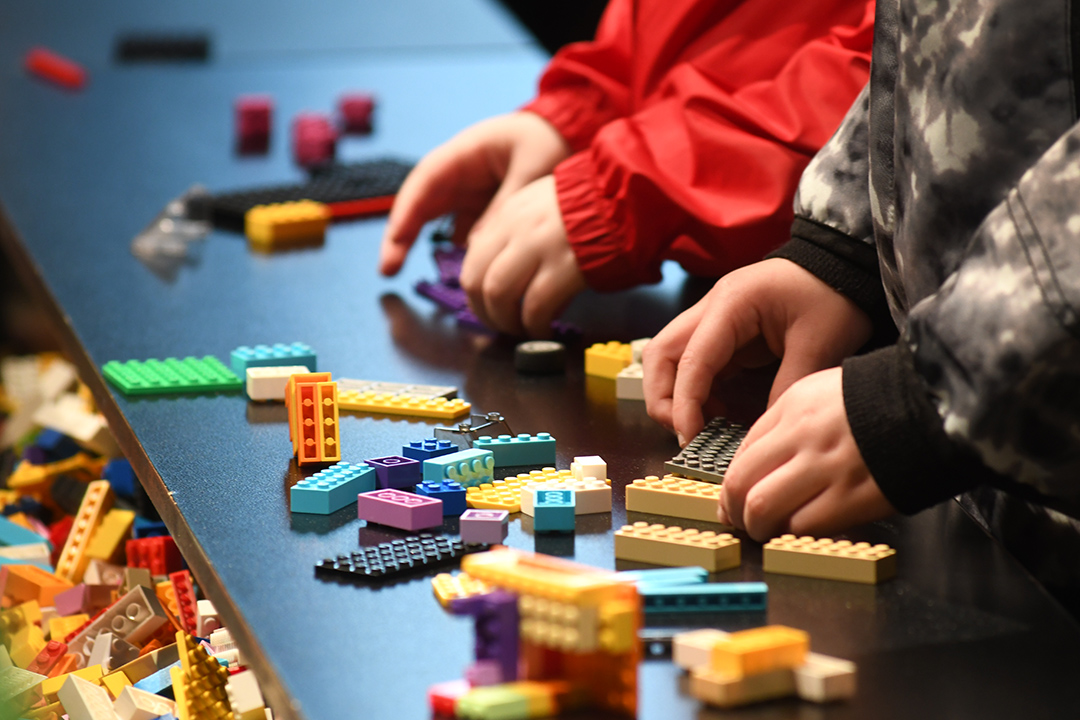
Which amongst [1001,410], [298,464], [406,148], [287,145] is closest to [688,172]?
[298,464]

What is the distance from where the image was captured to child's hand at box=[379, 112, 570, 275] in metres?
1.30

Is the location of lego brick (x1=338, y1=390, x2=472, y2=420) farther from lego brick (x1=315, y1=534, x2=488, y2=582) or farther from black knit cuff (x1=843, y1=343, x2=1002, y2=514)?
black knit cuff (x1=843, y1=343, x2=1002, y2=514)

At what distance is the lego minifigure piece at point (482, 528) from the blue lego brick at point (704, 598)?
11 centimetres

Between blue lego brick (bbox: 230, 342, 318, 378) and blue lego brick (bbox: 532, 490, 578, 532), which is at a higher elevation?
blue lego brick (bbox: 230, 342, 318, 378)

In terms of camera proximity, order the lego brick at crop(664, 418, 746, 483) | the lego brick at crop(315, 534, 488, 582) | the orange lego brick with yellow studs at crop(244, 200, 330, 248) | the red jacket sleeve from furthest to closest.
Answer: the orange lego brick with yellow studs at crop(244, 200, 330, 248) < the red jacket sleeve < the lego brick at crop(664, 418, 746, 483) < the lego brick at crop(315, 534, 488, 582)

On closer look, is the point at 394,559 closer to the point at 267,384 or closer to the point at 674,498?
the point at 674,498

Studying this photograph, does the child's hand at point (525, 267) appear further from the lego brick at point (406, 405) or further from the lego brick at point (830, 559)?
the lego brick at point (830, 559)

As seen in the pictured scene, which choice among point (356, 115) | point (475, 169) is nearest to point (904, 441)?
point (475, 169)

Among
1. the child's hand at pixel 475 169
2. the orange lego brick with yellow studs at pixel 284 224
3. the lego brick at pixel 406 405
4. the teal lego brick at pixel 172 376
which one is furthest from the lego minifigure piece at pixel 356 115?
the lego brick at pixel 406 405

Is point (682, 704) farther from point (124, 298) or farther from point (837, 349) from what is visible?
point (124, 298)

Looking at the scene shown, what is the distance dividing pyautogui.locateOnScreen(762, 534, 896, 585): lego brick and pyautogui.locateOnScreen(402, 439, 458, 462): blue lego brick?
248mm

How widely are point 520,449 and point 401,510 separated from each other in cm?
13

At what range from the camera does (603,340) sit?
1140mm

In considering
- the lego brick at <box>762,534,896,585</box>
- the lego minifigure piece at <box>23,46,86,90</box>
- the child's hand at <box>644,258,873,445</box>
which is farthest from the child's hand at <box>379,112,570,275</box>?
the lego minifigure piece at <box>23,46,86,90</box>
